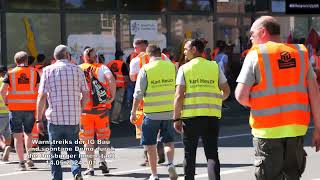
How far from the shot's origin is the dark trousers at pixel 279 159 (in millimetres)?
6000

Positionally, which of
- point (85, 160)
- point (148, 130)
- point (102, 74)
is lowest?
point (85, 160)

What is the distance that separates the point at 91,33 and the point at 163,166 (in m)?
8.05

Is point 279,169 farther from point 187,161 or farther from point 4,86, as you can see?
point 4,86

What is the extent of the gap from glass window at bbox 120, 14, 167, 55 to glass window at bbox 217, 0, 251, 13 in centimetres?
225

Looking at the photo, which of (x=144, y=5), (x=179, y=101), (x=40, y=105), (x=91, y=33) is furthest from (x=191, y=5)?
(x=179, y=101)

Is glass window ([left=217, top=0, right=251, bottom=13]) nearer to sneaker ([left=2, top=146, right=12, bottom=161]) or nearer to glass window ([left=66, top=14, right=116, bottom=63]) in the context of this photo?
glass window ([left=66, top=14, right=116, bottom=63])

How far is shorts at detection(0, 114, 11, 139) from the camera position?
12.8 meters

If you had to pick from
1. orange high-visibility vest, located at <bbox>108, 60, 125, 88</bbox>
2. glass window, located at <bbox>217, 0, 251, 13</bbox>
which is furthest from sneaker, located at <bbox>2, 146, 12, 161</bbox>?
glass window, located at <bbox>217, 0, 251, 13</bbox>

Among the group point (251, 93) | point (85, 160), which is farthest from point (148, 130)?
point (251, 93)

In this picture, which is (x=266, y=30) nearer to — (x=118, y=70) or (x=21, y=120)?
(x=21, y=120)

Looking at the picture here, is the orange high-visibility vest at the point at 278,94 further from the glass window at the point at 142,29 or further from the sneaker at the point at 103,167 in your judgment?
the glass window at the point at 142,29

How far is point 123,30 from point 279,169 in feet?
45.4

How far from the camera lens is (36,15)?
1788 cm

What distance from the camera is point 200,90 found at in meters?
8.42
